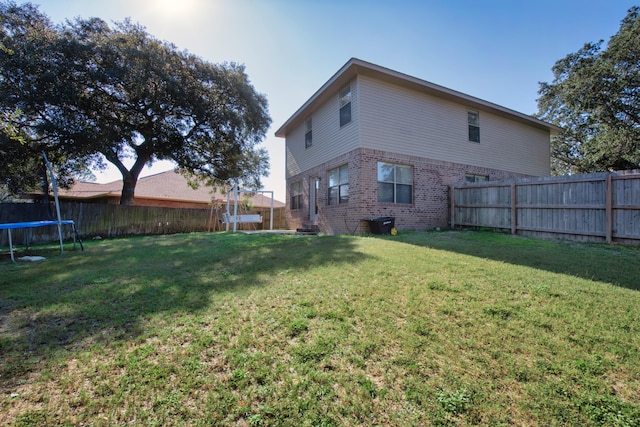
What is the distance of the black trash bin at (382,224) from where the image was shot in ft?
29.7

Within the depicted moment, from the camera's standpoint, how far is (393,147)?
33.1 feet

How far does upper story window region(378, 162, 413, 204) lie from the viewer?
10.0 meters

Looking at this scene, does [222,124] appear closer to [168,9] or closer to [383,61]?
[168,9]

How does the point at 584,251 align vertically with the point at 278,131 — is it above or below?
below

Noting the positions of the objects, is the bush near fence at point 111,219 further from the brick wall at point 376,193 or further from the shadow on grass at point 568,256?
the shadow on grass at point 568,256

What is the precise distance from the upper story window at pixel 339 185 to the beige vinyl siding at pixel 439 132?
1.45m

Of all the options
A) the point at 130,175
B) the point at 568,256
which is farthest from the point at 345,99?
the point at 130,175

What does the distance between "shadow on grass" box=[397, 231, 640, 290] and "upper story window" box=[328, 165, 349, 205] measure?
366cm

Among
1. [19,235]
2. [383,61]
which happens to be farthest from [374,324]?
[19,235]

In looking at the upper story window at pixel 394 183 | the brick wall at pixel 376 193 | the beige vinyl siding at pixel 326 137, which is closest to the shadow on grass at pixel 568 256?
the brick wall at pixel 376 193

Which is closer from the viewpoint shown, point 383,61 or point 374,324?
point 374,324

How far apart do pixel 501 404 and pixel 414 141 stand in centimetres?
991

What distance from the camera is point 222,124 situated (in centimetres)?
1423

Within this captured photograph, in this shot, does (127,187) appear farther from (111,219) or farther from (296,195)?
(296,195)
